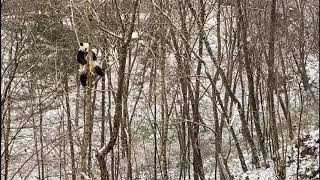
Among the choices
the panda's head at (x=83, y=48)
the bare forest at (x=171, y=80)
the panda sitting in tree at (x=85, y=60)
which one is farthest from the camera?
the bare forest at (x=171, y=80)

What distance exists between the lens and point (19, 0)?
10727mm

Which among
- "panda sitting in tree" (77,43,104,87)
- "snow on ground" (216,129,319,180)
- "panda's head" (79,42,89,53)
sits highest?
"panda's head" (79,42,89,53)

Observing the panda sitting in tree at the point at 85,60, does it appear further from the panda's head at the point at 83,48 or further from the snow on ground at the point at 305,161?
the snow on ground at the point at 305,161

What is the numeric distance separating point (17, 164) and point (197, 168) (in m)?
6.68

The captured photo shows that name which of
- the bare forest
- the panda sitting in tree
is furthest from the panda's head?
the bare forest

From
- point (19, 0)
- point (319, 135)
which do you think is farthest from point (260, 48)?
point (19, 0)

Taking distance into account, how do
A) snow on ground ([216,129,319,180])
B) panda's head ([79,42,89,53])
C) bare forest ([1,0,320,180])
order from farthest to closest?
snow on ground ([216,129,319,180]) < bare forest ([1,0,320,180]) < panda's head ([79,42,89,53])

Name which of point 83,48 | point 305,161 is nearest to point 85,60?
point 83,48

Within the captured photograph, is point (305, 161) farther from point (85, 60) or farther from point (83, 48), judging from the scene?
point (83, 48)

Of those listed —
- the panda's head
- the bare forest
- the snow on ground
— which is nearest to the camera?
the panda's head

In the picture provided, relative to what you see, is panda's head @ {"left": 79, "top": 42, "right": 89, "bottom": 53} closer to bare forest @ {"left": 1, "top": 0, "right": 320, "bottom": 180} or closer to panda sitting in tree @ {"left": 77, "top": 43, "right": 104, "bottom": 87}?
panda sitting in tree @ {"left": 77, "top": 43, "right": 104, "bottom": 87}

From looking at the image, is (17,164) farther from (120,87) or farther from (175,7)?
(120,87)

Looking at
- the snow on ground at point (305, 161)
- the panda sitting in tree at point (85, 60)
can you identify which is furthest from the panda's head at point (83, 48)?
the snow on ground at point (305, 161)

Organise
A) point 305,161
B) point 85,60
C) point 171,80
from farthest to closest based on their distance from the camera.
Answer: point 171,80 → point 305,161 → point 85,60
